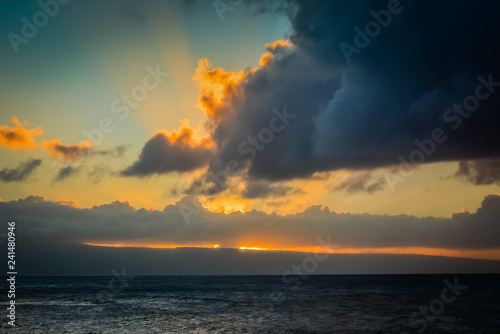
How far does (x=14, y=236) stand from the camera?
102ft

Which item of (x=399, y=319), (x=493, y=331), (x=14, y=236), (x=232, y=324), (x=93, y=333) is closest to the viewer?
(x=14, y=236)

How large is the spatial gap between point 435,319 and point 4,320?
2021 inches

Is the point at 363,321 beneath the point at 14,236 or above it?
beneath

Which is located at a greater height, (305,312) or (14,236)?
(14,236)

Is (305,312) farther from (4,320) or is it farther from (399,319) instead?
(4,320)

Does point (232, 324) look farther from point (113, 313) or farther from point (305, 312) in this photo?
point (113, 313)

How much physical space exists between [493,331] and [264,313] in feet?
90.1

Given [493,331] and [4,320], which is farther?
[4,320]

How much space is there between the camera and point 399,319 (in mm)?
45438

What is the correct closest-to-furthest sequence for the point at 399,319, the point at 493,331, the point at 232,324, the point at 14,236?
the point at 14,236
the point at 493,331
the point at 232,324
the point at 399,319

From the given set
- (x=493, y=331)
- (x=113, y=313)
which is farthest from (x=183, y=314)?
(x=493, y=331)

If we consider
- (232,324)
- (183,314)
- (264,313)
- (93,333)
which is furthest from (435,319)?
(93,333)

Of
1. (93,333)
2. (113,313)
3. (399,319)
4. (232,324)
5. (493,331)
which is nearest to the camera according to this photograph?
(93,333)

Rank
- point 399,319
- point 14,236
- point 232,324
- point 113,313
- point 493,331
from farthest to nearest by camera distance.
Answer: point 113,313 → point 399,319 → point 232,324 → point 493,331 → point 14,236
